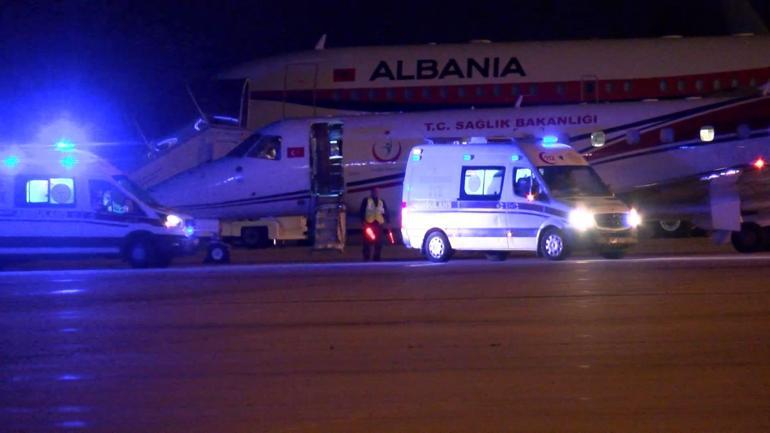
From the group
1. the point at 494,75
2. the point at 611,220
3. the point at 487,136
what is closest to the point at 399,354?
the point at 611,220

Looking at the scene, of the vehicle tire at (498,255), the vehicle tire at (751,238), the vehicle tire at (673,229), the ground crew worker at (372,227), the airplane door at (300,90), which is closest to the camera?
the vehicle tire at (498,255)

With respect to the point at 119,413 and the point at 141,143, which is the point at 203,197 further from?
the point at 119,413

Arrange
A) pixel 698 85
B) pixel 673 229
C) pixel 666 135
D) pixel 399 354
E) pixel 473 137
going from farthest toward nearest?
1. pixel 698 85
2. pixel 673 229
3. pixel 666 135
4. pixel 473 137
5. pixel 399 354

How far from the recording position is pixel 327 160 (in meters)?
28.5

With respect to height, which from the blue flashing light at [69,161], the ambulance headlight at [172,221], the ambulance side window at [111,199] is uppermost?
the blue flashing light at [69,161]

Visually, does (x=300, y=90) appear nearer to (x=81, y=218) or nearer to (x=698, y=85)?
(x=698, y=85)

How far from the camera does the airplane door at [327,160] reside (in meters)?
28.2

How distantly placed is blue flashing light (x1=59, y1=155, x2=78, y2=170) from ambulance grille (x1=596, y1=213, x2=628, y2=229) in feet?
32.3

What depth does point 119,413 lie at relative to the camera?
9.15 m

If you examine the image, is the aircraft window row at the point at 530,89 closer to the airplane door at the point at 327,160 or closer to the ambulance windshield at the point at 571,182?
the airplane door at the point at 327,160

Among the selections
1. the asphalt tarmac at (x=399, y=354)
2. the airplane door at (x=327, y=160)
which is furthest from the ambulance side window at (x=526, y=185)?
the airplane door at (x=327, y=160)

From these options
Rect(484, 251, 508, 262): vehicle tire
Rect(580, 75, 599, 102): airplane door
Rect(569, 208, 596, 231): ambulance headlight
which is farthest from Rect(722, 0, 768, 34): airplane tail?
Rect(569, 208, 596, 231): ambulance headlight

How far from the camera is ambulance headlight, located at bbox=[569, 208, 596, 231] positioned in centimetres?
2145

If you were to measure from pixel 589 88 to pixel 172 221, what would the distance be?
12.7m
